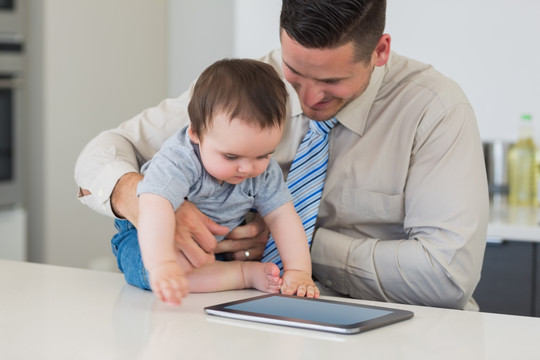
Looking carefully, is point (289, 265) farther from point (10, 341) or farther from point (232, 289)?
point (10, 341)

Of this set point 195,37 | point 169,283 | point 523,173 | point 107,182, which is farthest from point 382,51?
point 195,37

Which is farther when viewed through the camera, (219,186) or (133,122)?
(133,122)

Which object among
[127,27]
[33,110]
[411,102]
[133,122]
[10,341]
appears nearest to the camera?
[10,341]

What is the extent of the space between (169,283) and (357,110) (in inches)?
28.5

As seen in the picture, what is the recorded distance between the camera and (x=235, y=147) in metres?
1.22

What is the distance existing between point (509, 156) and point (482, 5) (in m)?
0.60

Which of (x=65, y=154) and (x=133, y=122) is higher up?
(x=133, y=122)

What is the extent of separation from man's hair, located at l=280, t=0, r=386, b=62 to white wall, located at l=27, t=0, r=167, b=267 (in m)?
1.76

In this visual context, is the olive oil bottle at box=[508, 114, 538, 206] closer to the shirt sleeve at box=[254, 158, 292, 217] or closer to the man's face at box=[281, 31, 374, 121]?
the man's face at box=[281, 31, 374, 121]

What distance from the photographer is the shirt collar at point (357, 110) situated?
5.34ft

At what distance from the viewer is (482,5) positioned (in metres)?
2.56

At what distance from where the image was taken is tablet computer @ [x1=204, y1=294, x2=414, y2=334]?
1.02 m

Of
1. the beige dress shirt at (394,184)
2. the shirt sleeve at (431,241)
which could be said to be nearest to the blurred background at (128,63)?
the beige dress shirt at (394,184)

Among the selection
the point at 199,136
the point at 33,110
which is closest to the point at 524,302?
the point at 199,136
